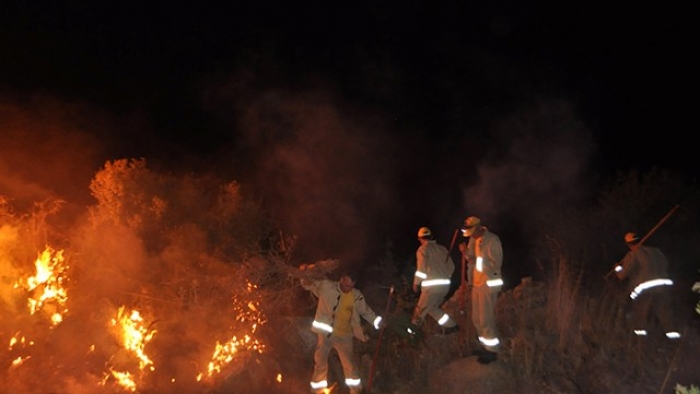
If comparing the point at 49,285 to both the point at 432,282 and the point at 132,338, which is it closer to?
the point at 132,338

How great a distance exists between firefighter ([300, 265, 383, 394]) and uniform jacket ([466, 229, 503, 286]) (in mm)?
1404

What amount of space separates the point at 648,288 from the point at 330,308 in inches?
168

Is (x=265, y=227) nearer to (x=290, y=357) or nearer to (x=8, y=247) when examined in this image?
(x=290, y=357)

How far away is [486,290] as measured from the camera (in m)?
7.35

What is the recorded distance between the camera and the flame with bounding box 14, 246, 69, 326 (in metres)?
7.03

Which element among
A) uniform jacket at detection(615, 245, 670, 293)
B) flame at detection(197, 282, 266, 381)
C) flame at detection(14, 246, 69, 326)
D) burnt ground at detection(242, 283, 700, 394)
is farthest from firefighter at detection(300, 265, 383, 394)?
uniform jacket at detection(615, 245, 670, 293)

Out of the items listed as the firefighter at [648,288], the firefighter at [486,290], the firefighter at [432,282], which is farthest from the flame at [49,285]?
the firefighter at [648,288]

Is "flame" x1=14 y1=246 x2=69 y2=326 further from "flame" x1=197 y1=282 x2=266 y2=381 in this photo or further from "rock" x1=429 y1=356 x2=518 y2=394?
"rock" x1=429 y1=356 x2=518 y2=394

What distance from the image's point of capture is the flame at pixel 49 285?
277 inches

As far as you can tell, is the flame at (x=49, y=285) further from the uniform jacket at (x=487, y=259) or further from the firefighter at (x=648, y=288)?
the firefighter at (x=648, y=288)

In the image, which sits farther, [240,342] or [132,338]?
[240,342]

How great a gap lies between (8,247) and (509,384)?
605 centimetres

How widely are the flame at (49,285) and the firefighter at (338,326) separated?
3050 mm

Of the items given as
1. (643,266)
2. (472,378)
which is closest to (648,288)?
(643,266)
